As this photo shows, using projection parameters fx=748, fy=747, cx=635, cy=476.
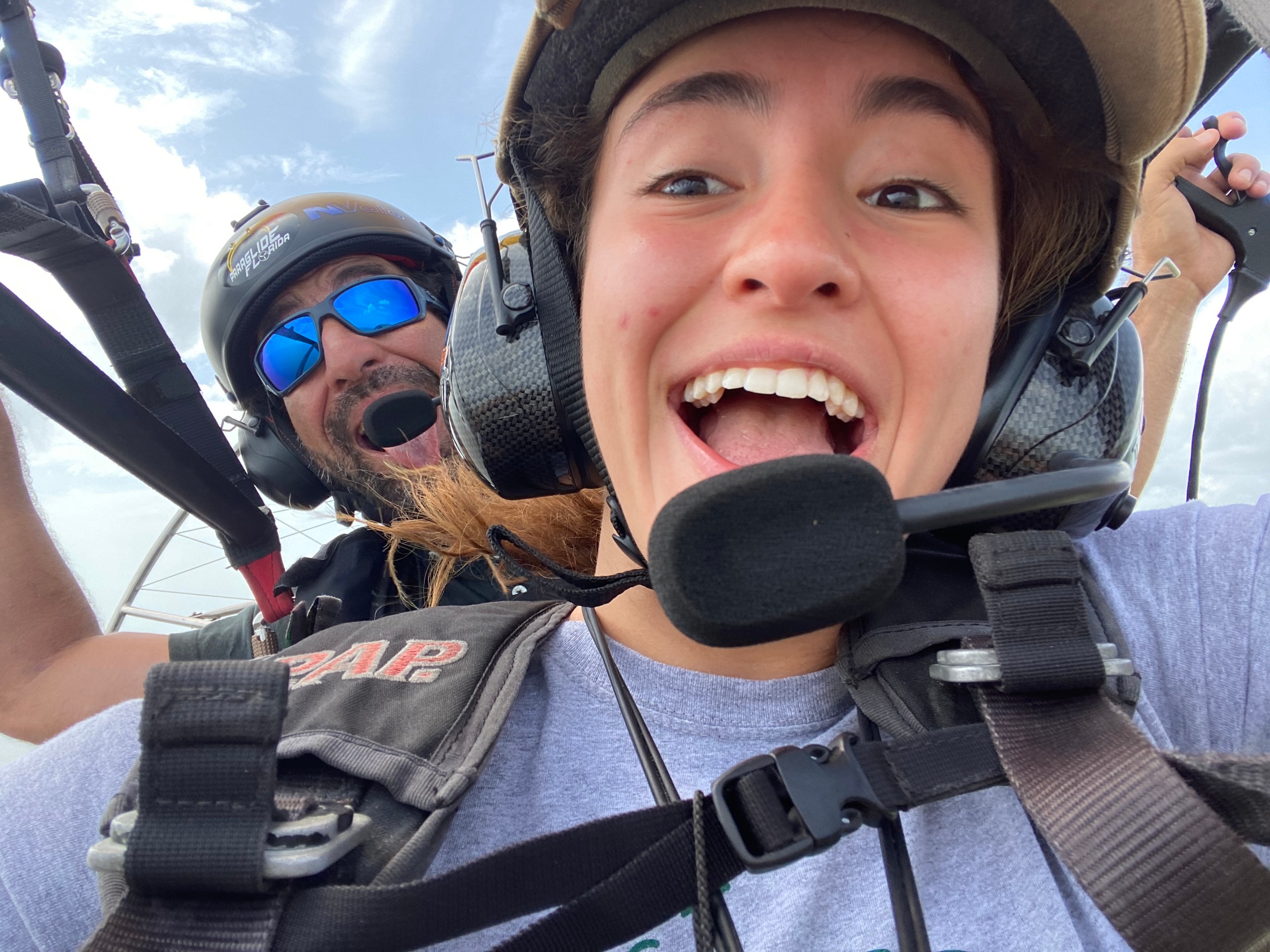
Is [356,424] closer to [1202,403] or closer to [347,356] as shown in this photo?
[347,356]

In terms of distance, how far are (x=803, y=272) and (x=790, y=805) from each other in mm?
548

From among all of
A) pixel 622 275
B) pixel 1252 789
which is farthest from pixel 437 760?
pixel 1252 789

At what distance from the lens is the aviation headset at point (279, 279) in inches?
117

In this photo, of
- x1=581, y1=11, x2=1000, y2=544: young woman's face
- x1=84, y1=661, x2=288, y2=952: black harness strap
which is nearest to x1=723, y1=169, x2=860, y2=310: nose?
x1=581, y1=11, x2=1000, y2=544: young woman's face

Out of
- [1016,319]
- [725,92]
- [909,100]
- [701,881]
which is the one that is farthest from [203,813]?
[1016,319]

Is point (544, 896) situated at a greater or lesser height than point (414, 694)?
lesser

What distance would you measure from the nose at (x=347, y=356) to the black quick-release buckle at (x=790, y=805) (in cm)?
247

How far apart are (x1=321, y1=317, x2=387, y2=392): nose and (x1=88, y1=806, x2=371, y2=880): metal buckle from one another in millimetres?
2241

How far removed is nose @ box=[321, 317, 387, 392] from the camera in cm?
277

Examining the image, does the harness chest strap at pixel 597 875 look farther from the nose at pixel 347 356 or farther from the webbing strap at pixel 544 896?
the nose at pixel 347 356

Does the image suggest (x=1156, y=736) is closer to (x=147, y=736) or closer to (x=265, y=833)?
(x=265, y=833)

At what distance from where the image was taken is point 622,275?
3.09 ft

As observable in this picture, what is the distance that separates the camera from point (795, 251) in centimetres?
83

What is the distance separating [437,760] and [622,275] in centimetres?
62
